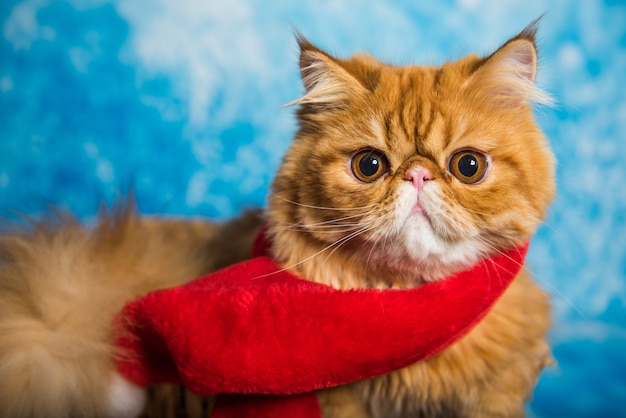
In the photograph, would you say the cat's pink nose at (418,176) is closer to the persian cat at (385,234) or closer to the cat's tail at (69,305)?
the persian cat at (385,234)

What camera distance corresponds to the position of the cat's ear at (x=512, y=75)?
1.46 meters

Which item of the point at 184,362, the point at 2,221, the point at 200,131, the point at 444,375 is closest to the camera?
the point at 184,362

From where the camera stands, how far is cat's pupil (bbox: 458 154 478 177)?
1.45m

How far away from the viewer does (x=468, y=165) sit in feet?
4.78

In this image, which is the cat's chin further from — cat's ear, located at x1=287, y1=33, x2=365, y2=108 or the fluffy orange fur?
cat's ear, located at x1=287, y1=33, x2=365, y2=108

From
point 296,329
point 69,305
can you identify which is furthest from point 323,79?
point 69,305

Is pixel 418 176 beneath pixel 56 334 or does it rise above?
above

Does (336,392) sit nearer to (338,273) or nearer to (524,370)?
(338,273)

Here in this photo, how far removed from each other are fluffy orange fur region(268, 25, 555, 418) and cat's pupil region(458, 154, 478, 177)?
1 centimetres

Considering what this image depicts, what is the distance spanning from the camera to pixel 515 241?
151 cm

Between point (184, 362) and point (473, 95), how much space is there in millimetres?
857

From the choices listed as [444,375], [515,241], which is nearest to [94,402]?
[444,375]

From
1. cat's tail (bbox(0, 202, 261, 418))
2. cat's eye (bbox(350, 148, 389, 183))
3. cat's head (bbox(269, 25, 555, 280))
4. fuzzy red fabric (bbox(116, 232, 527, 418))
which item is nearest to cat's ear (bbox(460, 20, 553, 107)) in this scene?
cat's head (bbox(269, 25, 555, 280))

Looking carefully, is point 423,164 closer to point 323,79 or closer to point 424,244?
point 424,244
